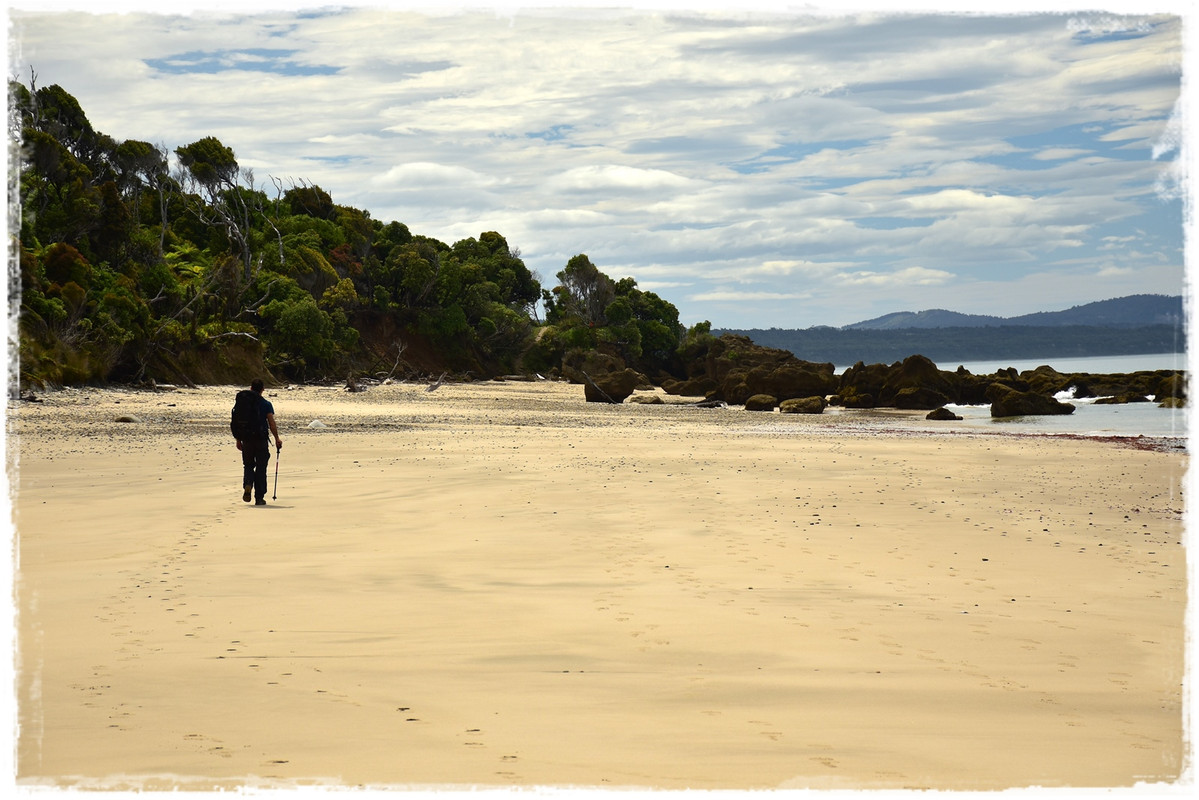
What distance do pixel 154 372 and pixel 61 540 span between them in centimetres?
3075

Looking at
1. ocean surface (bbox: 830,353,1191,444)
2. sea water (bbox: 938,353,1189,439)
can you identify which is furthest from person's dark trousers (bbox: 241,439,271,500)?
sea water (bbox: 938,353,1189,439)

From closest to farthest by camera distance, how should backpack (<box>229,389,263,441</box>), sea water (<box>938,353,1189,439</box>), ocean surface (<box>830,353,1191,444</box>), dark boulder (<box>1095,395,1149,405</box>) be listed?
backpack (<box>229,389,263,441</box>) → ocean surface (<box>830,353,1191,444</box>) → sea water (<box>938,353,1189,439</box>) → dark boulder (<box>1095,395,1149,405</box>)

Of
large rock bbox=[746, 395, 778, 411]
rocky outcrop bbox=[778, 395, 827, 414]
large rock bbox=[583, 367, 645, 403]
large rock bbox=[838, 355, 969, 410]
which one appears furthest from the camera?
large rock bbox=[583, 367, 645, 403]

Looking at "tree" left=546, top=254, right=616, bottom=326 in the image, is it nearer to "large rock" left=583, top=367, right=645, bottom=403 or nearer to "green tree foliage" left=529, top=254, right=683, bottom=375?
"green tree foliage" left=529, top=254, right=683, bottom=375

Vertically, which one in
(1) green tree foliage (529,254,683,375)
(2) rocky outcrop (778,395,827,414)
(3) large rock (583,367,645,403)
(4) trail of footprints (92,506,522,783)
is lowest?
(4) trail of footprints (92,506,522,783)

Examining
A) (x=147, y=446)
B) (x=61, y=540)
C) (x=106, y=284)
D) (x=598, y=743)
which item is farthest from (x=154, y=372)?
(x=598, y=743)

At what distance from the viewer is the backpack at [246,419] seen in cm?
1210

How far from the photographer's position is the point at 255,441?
474 inches

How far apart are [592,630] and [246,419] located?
7165 millimetres

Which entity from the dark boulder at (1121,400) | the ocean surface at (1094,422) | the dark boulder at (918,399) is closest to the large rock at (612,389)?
the dark boulder at (918,399)

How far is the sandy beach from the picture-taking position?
4199 mm

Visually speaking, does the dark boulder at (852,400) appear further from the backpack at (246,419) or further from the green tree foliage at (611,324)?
the backpack at (246,419)

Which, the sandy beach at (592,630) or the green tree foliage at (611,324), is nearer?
the sandy beach at (592,630)

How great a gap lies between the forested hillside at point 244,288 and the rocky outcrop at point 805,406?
70.1ft
